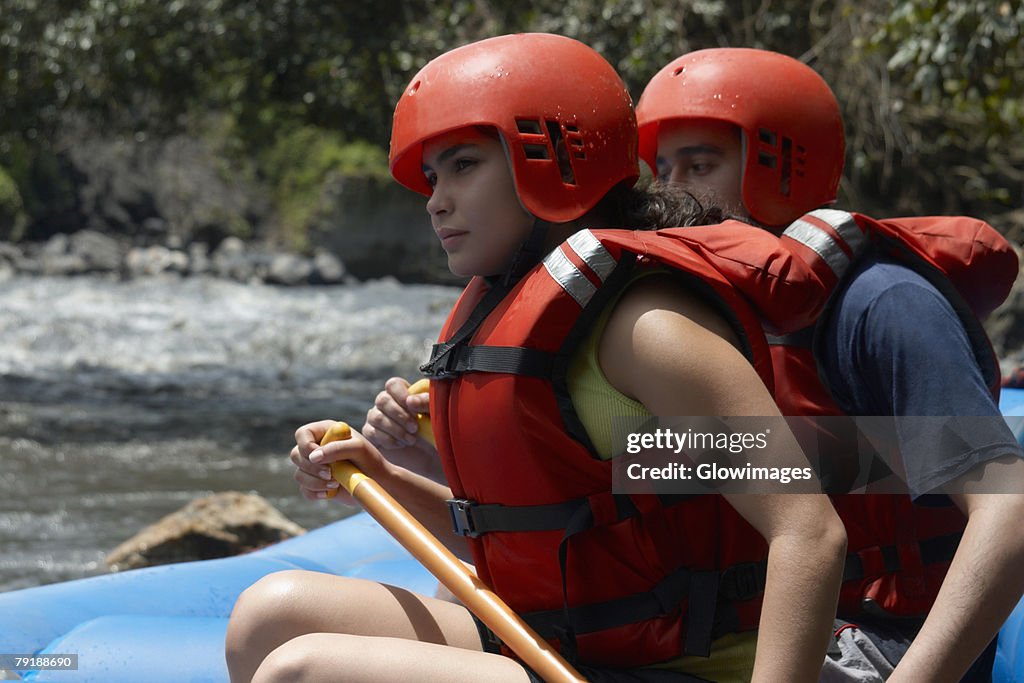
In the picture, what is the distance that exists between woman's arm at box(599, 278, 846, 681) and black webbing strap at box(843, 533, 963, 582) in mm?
474

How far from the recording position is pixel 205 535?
395 centimetres

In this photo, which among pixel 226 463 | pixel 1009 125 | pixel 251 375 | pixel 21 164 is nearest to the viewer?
pixel 226 463

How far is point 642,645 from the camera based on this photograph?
1550 millimetres

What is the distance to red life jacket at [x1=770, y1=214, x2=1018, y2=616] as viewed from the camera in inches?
71.6

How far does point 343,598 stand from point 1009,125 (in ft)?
24.1

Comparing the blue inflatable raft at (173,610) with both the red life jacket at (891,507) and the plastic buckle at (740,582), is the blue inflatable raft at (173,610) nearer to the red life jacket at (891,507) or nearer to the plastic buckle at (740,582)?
the red life jacket at (891,507)

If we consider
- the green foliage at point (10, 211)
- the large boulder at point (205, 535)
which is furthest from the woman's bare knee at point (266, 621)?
the green foliage at point (10, 211)

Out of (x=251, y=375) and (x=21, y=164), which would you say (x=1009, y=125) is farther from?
(x=21, y=164)

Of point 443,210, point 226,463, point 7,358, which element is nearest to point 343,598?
point 443,210

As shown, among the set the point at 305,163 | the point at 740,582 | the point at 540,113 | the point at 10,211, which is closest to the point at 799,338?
the point at 740,582

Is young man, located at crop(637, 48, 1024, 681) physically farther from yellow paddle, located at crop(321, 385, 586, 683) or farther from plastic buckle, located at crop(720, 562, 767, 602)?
yellow paddle, located at crop(321, 385, 586, 683)

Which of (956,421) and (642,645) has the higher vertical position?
(956,421)

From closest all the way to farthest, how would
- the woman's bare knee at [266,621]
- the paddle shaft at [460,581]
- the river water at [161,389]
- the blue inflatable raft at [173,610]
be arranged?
the paddle shaft at [460,581] → the woman's bare knee at [266,621] → the blue inflatable raft at [173,610] → the river water at [161,389]

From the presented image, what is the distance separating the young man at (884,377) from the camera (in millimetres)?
1512
